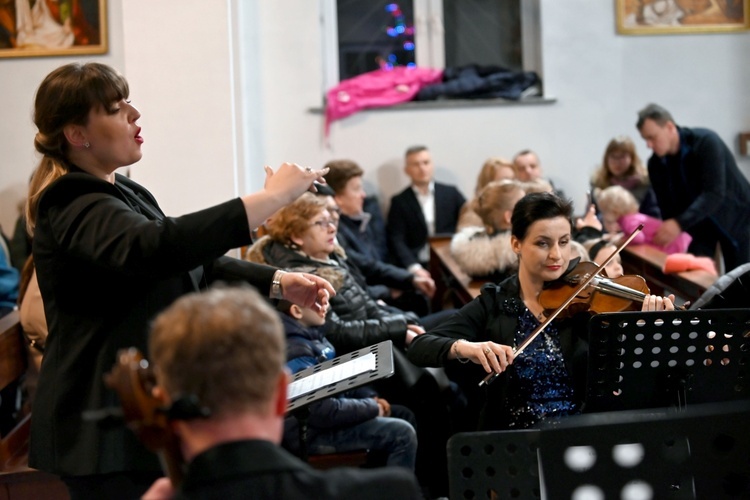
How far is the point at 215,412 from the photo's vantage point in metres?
1.23

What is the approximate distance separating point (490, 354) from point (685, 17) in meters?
5.70

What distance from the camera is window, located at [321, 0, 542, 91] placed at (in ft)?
24.8

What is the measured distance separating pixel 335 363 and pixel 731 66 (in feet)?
19.5

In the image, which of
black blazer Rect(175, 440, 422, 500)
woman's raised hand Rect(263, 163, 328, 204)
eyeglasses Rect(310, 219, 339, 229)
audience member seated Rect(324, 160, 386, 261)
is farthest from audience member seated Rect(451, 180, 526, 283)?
black blazer Rect(175, 440, 422, 500)

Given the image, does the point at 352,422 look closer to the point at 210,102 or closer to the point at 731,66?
the point at 210,102

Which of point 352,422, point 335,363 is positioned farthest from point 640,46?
point 335,363

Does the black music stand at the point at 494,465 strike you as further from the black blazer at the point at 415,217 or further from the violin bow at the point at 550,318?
the black blazer at the point at 415,217

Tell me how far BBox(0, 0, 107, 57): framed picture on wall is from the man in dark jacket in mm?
3554

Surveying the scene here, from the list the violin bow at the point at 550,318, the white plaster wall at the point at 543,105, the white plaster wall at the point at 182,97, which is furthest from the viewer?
the white plaster wall at the point at 543,105

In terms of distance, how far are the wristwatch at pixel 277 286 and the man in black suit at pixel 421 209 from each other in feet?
15.3

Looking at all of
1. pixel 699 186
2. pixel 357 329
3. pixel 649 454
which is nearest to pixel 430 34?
pixel 699 186

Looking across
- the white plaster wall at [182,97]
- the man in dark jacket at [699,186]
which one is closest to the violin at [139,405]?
the white plaster wall at [182,97]

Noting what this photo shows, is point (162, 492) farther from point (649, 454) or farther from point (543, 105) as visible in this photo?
point (543, 105)

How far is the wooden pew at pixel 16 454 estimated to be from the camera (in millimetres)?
3273
